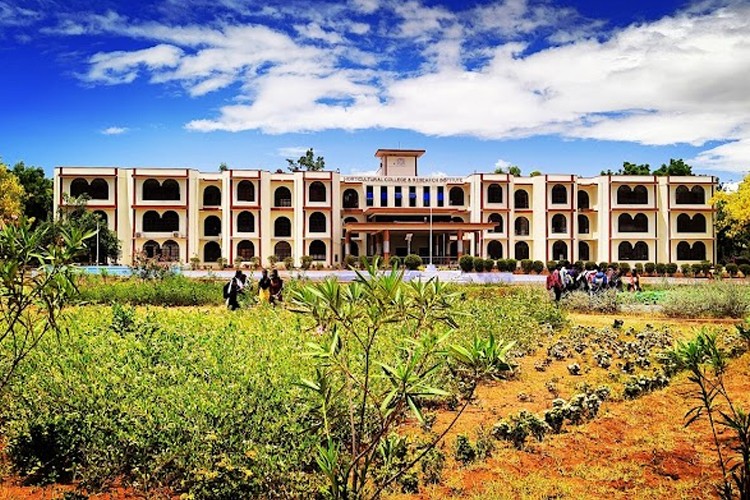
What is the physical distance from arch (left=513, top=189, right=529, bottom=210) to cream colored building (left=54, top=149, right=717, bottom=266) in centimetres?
8

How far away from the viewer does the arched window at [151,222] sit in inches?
1905

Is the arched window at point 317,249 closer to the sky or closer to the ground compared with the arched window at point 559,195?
closer to the ground

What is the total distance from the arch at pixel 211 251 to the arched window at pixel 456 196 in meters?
18.0

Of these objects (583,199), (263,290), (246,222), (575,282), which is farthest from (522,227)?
(263,290)

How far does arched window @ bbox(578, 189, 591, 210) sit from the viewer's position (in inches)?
2135

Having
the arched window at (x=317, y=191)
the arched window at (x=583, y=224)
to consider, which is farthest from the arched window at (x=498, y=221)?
the arched window at (x=317, y=191)

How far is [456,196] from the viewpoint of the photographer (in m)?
53.3

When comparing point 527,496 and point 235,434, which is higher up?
point 235,434

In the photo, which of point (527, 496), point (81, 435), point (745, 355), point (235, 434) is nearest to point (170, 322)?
point (81, 435)

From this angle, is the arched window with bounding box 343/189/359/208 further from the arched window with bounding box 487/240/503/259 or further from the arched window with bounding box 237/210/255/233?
the arched window with bounding box 487/240/503/259

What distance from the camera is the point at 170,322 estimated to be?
10.2 metres

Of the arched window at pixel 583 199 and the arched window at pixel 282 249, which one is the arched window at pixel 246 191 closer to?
the arched window at pixel 282 249

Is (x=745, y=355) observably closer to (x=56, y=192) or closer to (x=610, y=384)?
(x=610, y=384)

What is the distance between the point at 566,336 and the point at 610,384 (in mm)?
4113
